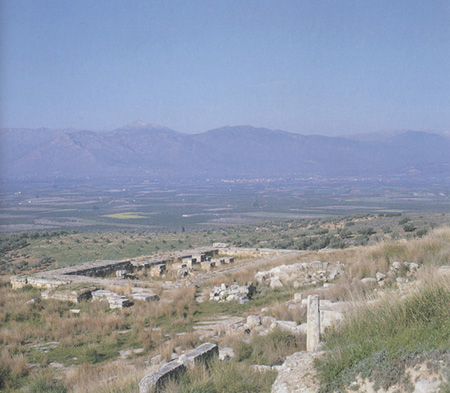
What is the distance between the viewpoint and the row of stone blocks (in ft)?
21.8

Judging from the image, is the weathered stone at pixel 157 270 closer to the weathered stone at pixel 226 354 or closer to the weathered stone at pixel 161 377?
the weathered stone at pixel 226 354

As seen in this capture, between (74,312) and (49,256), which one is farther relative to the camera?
(49,256)

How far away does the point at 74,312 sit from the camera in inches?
548

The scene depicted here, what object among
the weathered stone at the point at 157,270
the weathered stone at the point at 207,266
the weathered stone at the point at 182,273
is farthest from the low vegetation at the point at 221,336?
the weathered stone at the point at 157,270

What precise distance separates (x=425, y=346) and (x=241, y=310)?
787 centimetres

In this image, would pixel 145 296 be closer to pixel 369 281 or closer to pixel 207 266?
pixel 207 266

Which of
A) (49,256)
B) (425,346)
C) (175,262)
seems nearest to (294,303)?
(425,346)

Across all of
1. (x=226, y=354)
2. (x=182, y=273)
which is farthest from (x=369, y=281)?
(x=182, y=273)

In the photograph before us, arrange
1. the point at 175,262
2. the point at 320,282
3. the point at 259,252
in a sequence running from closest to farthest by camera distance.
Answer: the point at 320,282, the point at 175,262, the point at 259,252

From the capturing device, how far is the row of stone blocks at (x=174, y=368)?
6.64 m

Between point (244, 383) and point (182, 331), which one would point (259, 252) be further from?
point (244, 383)

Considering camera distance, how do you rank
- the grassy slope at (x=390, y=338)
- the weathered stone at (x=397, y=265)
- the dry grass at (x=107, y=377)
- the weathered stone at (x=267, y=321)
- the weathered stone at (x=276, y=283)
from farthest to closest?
the weathered stone at (x=276, y=283) → the weathered stone at (x=397, y=265) → the weathered stone at (x=267, y=321) → the dry grass at (x=107, y=377) → the grassy slope at (x=390, y=338)

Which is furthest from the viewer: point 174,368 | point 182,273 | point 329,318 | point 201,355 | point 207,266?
point 207,266

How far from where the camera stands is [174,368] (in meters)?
7.29
